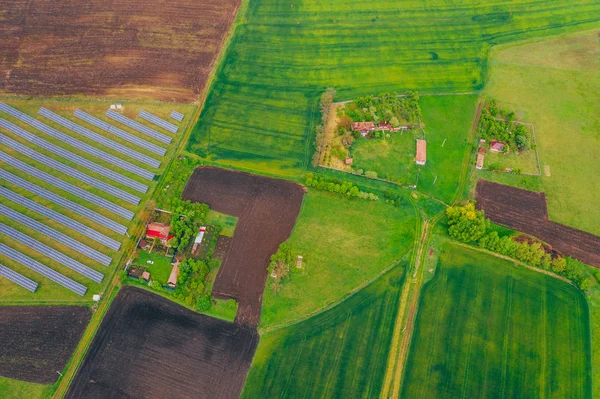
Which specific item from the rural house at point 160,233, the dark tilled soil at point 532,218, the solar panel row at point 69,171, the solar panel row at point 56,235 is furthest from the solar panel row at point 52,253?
the dark tilled soil at point 532,218

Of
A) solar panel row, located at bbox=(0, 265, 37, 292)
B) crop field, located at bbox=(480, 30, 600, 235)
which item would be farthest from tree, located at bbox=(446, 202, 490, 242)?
solar panel row, located at bbox=(0, 265, 37, 292)

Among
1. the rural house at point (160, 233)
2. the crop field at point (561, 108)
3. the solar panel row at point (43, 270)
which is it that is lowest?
the solar panel row at point (43, 270)

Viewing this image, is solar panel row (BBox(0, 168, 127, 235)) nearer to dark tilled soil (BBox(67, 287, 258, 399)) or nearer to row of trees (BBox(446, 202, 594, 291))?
dark tilled soil (BBox(67, 287, 258, 399))

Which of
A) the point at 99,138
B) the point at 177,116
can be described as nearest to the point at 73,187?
the point at 99,138

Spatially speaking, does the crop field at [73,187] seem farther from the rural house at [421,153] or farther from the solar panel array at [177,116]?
the rural house at [421,153]

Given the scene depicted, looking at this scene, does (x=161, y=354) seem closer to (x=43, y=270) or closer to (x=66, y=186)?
(x=43, y=270)

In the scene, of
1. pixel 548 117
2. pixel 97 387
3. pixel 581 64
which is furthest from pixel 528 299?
pixel 97 387
